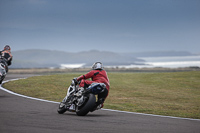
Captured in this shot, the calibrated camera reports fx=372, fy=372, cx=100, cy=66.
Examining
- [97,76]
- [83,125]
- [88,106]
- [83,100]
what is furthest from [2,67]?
[83,125]

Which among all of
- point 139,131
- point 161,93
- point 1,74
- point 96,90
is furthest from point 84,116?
point 161,93

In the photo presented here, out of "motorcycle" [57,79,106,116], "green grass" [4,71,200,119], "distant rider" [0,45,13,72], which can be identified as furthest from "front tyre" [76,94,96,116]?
"distant rider" [0,45,13,72]

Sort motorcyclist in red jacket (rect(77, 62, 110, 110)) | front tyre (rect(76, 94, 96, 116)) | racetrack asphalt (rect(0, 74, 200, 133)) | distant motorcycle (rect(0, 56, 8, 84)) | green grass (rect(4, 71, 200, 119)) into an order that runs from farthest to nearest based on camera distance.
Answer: distant motorcycle (rect(0, 56, 8, 84)) < green grass (rect(4, 71, 200, 119)) < motorcyclist in red jacket (rect(77, 62, 110, 110)) < front tyre (rect(76, 94, 96, 116)) < racetrack asphalt (rect(0, 74, 200, 133))

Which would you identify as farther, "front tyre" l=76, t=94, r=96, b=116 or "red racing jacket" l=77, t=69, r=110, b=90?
"red racing jacket" l=77, t=69, r=110, b=90

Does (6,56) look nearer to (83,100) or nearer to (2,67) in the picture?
(2,67)

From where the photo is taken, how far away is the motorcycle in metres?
11.5

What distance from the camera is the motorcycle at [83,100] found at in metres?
11.5

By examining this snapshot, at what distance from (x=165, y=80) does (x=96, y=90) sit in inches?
809

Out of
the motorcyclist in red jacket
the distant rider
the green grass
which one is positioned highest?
the distant rider

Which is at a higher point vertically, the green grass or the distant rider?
the distant rider

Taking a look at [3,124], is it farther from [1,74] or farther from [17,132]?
[1,74]

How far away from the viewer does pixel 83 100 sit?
11.6 meters

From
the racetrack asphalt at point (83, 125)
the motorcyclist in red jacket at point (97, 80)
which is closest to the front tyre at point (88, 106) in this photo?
the motorcyclist in red jacket at point (97, 80)

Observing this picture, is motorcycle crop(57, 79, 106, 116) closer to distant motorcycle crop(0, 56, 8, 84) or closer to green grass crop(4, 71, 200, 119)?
green grass crop(4, 71, 200, 119)
